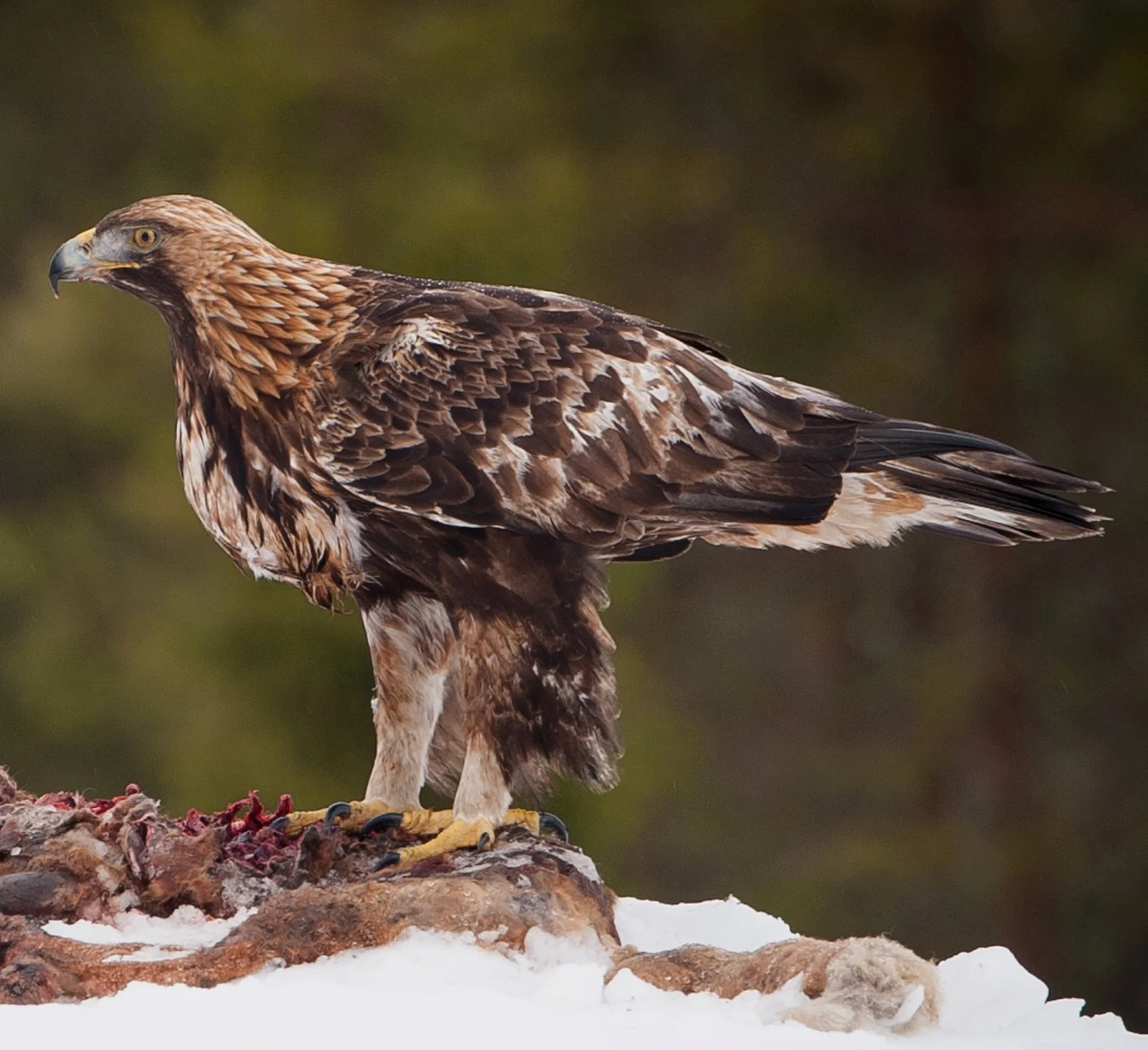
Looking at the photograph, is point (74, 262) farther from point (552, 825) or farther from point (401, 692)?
point (552, 825)

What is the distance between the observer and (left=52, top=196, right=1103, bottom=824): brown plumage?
16.4ft

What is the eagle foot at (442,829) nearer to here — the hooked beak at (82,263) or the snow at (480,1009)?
the snow at (480,1009)

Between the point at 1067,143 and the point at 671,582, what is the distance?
13.8ft

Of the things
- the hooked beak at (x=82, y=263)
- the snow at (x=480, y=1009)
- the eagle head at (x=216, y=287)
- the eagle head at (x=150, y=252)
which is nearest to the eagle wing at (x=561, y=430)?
the eagle head at (x=216, y=287)

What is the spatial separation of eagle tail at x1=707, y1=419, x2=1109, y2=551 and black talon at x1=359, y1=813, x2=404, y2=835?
3.75 feet

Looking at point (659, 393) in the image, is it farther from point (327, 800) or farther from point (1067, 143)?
point (1067, 143)

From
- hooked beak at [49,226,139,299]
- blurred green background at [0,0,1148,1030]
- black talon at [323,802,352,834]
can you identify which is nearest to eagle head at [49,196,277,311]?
hooked beak at [49,226,139,299]

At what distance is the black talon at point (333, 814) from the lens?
17.1 ft

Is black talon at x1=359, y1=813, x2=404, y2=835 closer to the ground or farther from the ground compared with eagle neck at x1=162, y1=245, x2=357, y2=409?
closer to the ground

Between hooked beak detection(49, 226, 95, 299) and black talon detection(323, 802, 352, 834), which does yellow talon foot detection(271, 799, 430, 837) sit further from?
hooked beak detection(49, 226, 95, 299)

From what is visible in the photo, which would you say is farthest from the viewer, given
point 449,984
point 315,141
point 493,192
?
point 315,141

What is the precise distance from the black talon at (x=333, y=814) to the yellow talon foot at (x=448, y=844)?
23 cm

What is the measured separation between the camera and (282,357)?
16.8 feet

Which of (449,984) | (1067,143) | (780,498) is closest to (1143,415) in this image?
(1067,143)
